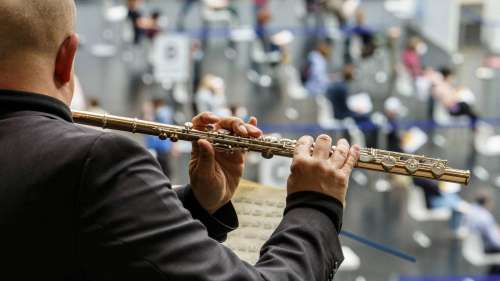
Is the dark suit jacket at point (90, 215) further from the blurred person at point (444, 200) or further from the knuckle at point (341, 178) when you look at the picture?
the blurred person at point (444, 200)

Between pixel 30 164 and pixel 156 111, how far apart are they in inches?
416

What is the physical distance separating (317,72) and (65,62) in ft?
34.7

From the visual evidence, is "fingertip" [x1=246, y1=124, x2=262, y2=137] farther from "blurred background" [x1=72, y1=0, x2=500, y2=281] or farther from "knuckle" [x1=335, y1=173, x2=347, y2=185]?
"blurred background" [x1=72, y1=0, x2=500, y2=281]

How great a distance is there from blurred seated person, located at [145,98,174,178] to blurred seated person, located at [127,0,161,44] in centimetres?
139

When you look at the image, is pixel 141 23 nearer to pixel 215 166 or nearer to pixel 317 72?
pixel 317 72

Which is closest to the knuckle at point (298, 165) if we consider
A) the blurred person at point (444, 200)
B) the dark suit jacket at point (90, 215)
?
the dark suit jacket at point (90, 215)

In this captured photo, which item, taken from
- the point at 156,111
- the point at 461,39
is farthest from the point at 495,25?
the point at 156,111

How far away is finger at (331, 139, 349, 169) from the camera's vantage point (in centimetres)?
183

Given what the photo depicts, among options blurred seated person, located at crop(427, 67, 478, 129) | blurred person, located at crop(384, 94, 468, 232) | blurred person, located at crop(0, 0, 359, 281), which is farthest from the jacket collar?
blurred seated person, located at crop(427, 67, 478, 129)

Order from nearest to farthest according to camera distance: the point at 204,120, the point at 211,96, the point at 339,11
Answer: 1. the point at 204,120
2. the point at 211,96
3. the point at 339,11

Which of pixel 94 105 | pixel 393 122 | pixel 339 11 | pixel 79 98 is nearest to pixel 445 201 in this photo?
pixel 393 122

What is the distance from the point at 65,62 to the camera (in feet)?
5.33

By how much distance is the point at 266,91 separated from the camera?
40.0 ft

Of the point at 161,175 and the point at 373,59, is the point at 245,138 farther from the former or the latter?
the point at 373,59
